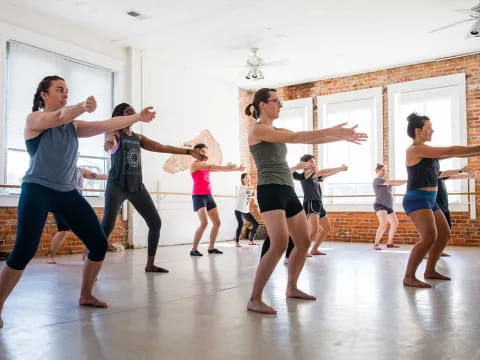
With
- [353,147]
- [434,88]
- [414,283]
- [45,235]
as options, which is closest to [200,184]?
[45,235]

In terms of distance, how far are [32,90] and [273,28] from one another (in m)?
3.67

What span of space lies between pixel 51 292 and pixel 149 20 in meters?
4.76

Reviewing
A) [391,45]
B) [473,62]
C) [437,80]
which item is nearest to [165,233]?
[391,45]

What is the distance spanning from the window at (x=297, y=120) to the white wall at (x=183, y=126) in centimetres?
115

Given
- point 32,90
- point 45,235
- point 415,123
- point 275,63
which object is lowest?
point 45,235

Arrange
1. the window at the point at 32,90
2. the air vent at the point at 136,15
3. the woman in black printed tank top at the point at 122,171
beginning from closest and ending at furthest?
the woman in black printed tank top at the point at 122,171 < the window at the point at 32,90 < the air vent at the point at 136,15

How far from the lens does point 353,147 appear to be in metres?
10.1

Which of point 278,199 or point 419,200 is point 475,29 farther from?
point 278,199

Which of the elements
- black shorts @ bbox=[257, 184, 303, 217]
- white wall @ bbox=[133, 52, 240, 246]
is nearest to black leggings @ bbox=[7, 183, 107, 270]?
black shorts @ bbox=[257, 184, 303, 217]

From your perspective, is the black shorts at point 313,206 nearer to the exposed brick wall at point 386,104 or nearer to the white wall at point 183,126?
the white wall at point 183,126

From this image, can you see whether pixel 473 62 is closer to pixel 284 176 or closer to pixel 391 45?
pixel 391 45

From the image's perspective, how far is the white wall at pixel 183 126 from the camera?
8.77 meters

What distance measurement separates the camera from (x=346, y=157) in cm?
1015

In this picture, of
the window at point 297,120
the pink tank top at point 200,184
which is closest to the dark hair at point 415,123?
the pink tank top at point 200,184
